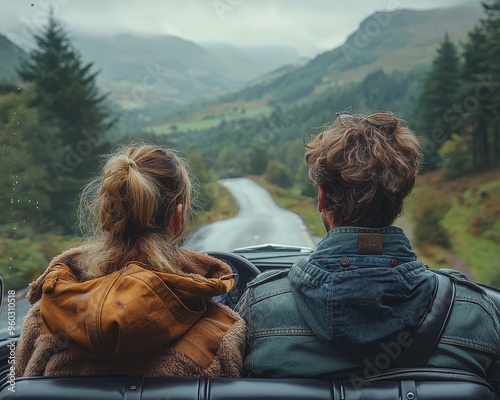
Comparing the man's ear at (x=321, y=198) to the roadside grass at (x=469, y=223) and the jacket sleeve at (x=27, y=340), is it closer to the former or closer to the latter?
the jacket sleeve at (x=27, y=340)

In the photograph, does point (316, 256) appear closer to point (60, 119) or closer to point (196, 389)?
point (196, 389)

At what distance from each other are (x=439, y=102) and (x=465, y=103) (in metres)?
0.42

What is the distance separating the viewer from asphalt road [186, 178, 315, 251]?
408 cm

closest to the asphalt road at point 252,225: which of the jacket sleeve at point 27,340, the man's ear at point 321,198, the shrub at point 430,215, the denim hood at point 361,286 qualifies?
the shrub at point 430,215

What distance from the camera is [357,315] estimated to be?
1457mm

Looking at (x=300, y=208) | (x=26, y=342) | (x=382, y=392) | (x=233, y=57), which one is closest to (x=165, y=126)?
(x=233, y=57)

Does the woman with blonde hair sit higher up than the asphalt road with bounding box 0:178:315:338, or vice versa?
the woman with blonde hair

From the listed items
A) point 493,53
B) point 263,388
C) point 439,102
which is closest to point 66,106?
point 439,102

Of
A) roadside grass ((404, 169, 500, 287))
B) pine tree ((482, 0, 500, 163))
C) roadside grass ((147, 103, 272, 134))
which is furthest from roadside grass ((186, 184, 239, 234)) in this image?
pine tree ((482, 0, 500, 163))

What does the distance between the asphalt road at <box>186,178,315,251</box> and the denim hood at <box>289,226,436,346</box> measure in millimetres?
2169

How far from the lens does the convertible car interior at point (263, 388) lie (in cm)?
141

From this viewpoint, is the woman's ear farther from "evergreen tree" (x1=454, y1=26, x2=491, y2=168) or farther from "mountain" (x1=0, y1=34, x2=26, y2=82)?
"evergreen tree" (x1=454, y1=26, x2=491, y2=168)

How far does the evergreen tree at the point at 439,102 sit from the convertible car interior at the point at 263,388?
206 inches

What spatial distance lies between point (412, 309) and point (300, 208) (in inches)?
119
